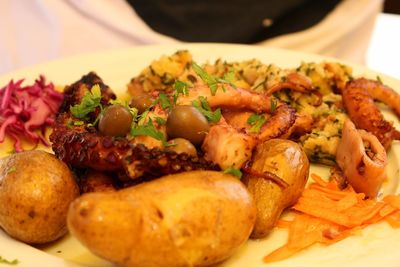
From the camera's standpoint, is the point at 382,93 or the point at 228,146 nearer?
the point at 228,146

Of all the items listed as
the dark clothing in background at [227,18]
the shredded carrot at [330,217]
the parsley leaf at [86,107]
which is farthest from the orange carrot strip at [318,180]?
the dark clothing in background at [227,18]

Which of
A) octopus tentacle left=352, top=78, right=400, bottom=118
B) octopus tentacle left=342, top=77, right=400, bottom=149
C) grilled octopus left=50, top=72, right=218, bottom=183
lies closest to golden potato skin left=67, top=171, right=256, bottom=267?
grilled octopus left=50, top=72, right=218, bottom=183

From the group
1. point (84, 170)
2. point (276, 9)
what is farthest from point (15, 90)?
point (276, 9)

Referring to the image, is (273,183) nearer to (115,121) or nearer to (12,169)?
(115,121)

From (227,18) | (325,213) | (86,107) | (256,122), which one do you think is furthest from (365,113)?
(227,18)

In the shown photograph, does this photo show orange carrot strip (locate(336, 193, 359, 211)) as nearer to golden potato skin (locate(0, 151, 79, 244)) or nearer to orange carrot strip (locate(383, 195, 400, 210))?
orange carrot strip (locate(383, 195, 400, 210))
